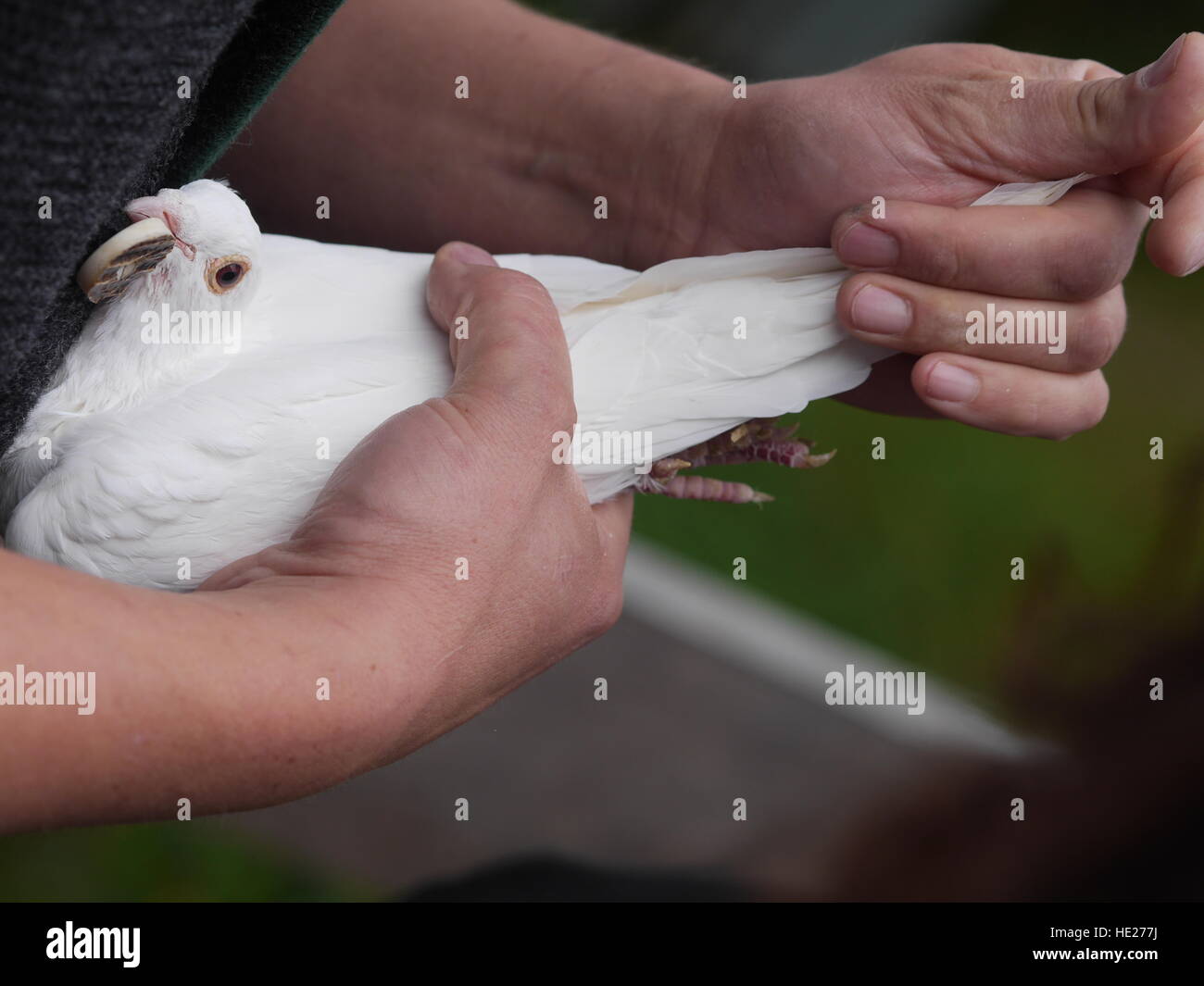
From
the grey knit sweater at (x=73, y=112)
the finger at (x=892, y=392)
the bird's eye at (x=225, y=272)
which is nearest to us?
the grey knit sweater at (x=73, y=112)

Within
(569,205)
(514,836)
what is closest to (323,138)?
(569,205)

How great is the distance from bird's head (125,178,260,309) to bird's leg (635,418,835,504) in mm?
621

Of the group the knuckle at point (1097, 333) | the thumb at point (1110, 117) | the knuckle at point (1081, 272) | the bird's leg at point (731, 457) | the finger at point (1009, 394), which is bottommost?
the bird's leg at point (731, 457)

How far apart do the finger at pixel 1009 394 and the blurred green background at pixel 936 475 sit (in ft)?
5.65

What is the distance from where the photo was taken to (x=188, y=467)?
1.23 m

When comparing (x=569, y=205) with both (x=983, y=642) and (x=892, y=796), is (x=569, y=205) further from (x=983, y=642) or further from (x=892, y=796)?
(x=983, y=642)

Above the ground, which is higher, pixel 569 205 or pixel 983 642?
pixel 569 205

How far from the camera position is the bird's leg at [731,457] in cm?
151

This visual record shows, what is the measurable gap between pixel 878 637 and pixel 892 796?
2897 mm

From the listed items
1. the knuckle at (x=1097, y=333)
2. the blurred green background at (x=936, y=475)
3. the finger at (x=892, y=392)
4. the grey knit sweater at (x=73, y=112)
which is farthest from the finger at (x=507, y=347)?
the blurred green background at (x=936, y=475)

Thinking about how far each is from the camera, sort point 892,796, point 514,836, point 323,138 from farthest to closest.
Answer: point 514,836 → point 323,138 → point 892,796

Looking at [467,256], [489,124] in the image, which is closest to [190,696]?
[467,256]

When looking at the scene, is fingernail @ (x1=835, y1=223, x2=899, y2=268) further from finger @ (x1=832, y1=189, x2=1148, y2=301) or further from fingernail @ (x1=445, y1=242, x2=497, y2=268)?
fingernail @ (x1=445, y1=242, x2=497, y2=268)

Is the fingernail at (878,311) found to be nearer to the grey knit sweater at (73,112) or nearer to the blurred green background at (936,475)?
the grey knit sweater at (73,112)
